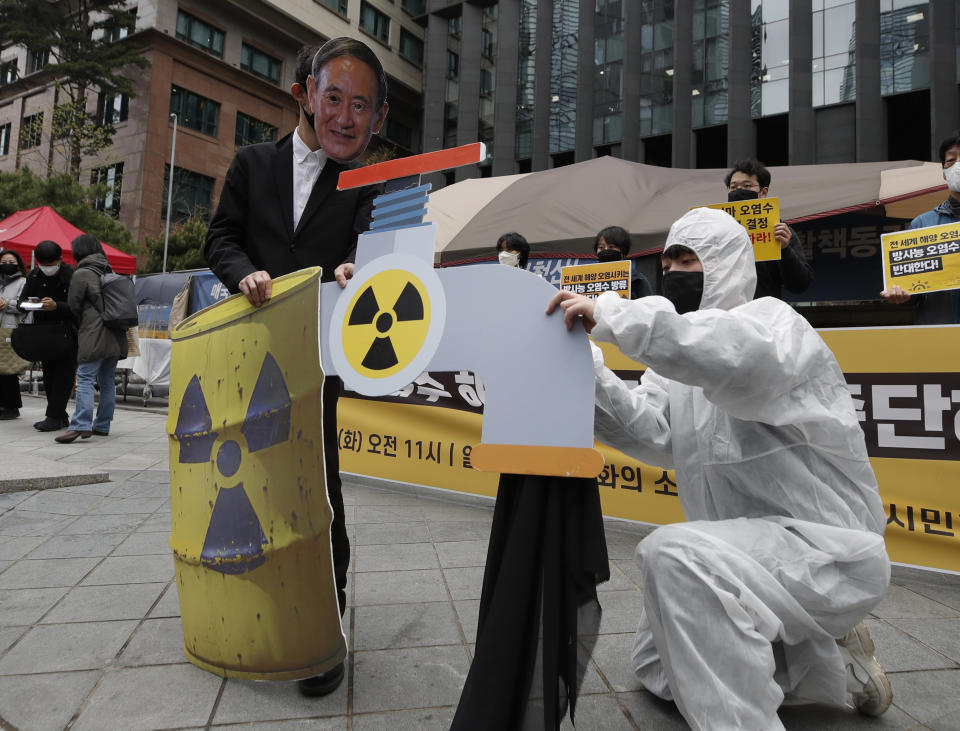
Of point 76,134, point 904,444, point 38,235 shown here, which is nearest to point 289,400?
point 904,444

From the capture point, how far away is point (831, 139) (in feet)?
63.4

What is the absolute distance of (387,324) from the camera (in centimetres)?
162

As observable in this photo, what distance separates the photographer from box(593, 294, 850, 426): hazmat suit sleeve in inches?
56.1

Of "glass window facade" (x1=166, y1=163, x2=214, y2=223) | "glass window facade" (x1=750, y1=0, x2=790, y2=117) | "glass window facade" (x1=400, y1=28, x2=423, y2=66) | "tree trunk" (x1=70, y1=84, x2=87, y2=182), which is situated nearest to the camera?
"tree trunk" (x1=70, y1=84, x2=87, y2=182)

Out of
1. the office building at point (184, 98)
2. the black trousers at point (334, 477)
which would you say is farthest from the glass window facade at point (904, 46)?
the black trousers at point (334, 477)

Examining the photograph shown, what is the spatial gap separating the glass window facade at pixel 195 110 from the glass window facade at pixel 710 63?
789 inches

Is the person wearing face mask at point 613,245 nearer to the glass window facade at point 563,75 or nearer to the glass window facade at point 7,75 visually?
the glass window facade at point 563,75

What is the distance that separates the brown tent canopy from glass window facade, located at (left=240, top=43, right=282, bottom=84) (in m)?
25.1

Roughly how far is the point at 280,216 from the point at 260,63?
105 feet

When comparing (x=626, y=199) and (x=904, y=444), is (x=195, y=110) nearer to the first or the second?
(x=626, y=199)

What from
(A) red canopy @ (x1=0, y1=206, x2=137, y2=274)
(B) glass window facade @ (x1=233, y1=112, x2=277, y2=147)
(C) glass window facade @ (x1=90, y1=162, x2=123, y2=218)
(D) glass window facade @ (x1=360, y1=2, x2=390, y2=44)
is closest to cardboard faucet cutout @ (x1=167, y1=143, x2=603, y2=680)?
(A) red canopy @ (x1=0, y1=206, x2=137, y2=274)

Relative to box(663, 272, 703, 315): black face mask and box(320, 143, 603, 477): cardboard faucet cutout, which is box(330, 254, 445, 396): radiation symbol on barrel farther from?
box(663, 272, 703, 315): black face mask

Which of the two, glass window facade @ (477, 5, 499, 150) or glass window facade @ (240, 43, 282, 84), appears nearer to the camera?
glass window facade @ (477, 5, 499, 150)

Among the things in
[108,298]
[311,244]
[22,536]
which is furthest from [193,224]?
[311,244]
